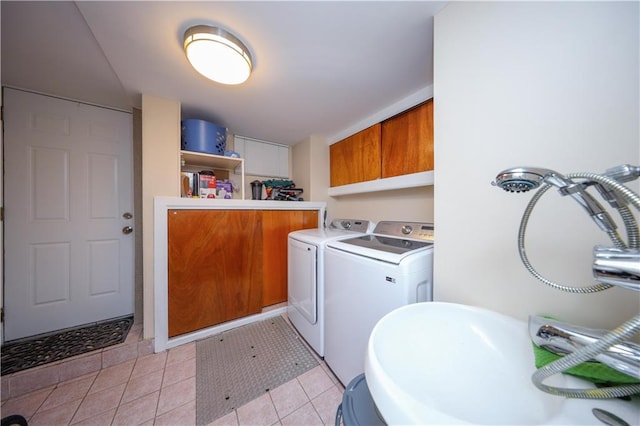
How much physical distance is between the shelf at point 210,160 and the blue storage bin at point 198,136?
5 centimetres

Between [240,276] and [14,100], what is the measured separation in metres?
2.40

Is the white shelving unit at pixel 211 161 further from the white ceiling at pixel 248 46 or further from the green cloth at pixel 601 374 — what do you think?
the green cloth at pixel 601 374

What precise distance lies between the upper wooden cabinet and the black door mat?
8.59ft

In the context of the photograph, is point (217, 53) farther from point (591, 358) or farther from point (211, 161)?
point (591, 358)

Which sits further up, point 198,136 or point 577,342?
point 198,136

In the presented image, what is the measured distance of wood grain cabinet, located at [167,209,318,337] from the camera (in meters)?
1.73

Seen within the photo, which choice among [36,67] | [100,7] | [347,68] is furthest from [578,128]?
[36,67]

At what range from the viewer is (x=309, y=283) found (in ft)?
5.49

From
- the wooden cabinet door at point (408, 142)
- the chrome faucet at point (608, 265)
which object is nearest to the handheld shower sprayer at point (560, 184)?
the chrome faucet at point (608, 265)

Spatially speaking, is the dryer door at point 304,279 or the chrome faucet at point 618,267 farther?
the dryer door at point 304,279

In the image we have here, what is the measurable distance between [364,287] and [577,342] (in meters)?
0.78

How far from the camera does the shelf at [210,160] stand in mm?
1933

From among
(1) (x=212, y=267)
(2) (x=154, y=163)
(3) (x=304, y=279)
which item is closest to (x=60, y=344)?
(1) (x=212, y=267)

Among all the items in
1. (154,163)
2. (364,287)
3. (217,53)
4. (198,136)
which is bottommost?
(364,287)
